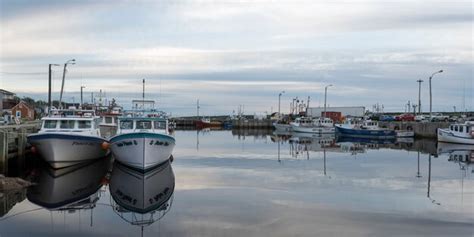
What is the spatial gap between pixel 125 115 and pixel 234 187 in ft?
42.1

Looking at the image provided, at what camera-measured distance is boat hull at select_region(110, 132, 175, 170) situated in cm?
2731

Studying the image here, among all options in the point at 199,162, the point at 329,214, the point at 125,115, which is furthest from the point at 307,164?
the point at 329,214

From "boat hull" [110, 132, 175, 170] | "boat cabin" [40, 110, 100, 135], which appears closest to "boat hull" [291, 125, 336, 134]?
"boat cabin" [40, 110, 100, 135]

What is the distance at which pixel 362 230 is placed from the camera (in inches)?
613

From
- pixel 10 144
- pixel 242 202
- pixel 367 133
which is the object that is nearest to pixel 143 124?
pixel 10 144

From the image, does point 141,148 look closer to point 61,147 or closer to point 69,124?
point 61,147

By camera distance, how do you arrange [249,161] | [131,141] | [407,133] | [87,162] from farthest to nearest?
[407,133], [249,161], [87,162], [131,141]

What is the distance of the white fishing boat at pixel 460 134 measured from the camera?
57469 millimetres

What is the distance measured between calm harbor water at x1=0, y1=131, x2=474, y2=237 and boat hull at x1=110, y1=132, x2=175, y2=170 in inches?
22.3

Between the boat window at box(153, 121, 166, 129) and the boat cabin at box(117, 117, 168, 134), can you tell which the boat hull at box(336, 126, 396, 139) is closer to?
the boat window at box(153, 121, 166, 129)

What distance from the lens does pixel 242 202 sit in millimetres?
19969

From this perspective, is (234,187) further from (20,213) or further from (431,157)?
(431,157)

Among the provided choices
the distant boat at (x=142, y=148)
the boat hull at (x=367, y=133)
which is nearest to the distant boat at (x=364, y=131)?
the boat hull at (x=367, y=133)

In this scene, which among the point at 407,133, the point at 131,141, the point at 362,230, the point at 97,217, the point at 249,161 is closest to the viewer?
the point at 362,230
